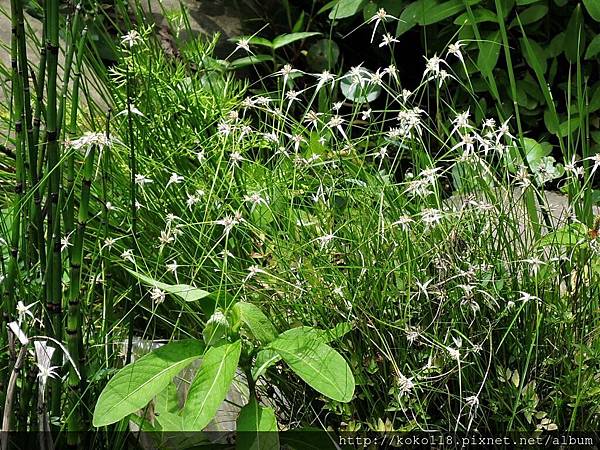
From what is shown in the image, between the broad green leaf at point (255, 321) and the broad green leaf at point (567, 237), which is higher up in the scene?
the broad green leaf at point (567, 237)

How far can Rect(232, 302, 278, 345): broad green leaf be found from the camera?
4.07ft

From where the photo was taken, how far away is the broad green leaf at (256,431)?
1.18m

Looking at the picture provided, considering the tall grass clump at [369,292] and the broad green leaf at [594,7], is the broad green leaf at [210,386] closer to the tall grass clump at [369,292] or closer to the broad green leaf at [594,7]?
the tall grass clump at [369,292]

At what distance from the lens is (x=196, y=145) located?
172 centimetres

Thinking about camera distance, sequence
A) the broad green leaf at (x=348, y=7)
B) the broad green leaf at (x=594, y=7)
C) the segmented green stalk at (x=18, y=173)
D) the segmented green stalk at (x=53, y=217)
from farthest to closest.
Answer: the broad green leaf at (x=348, y=7) → the broad green leaf at (x=594, y=7) → the segmented green stalk at (x=18, y=173) → the segmented green stalk at (x=53, y=217)

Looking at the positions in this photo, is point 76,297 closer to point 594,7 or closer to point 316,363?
point 316,363

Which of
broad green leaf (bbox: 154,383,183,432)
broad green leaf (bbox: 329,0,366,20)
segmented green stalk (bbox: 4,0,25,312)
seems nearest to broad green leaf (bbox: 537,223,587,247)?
broad green leaf (bbox: 154,383,183,432)

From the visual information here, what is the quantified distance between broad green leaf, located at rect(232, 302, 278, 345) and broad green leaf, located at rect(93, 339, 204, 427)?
2.6 inches

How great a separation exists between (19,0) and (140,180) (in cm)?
37

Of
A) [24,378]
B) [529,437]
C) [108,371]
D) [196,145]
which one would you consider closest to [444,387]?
[529,437]

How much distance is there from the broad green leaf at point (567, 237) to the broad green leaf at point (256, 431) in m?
0.45

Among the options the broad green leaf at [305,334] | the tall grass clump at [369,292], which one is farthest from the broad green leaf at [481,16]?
the broad green leaf at [305,334]

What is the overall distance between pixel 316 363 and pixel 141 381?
22cm

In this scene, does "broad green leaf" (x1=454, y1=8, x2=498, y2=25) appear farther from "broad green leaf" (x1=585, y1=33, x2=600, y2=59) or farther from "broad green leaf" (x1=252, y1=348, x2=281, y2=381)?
"broad green leaf" (x1=252, y1=348, x2=281, y2=381)
